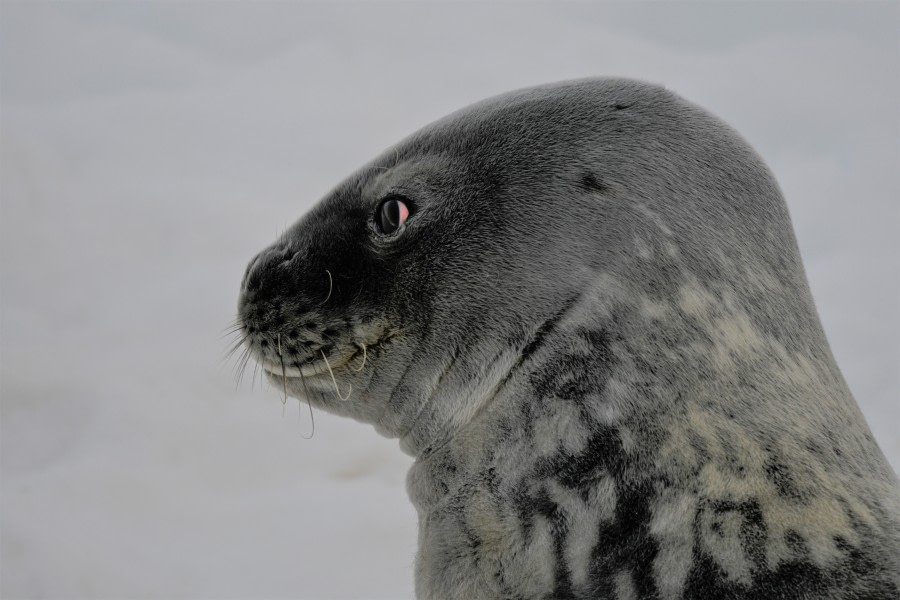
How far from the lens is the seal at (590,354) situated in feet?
3.19

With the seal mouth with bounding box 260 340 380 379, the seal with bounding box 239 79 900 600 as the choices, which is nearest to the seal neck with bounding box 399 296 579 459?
the seal with bounding box 239 79 900 600

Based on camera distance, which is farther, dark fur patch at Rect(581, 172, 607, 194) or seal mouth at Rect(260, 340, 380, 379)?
seal mouth at Rect(260, 340, 380, 379)

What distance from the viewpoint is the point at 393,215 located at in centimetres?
122

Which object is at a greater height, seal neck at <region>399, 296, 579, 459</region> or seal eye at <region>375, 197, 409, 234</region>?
seal eye at <region>375, 197, 409, 234</region>

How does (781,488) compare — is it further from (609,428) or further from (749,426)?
(609,428)

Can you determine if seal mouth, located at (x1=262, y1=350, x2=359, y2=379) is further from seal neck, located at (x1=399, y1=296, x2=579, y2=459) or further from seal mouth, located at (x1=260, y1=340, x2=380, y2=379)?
seal neck, located at (x1=399, y1=296, x2=579, y2=459)

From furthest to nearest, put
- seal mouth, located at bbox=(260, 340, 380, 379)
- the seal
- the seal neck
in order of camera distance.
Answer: seal mouth, located at bbox=(260, 340, 380, 379), the seal neck, the seal

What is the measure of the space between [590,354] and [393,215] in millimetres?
324

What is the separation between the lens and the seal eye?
1.21 meters

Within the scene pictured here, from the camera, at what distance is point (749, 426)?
1.00 meters

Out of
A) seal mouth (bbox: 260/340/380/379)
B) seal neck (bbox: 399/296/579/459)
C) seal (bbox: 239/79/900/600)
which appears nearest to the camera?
seal (bbox: 239/79/900/600)

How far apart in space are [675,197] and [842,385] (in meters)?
0.30

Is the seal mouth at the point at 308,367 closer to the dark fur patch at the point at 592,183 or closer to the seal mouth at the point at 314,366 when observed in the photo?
the seal mouth at the point at 314,366

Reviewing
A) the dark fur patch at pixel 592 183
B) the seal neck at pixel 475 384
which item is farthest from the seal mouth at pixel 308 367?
the dark fur patch at pixel 592 183
